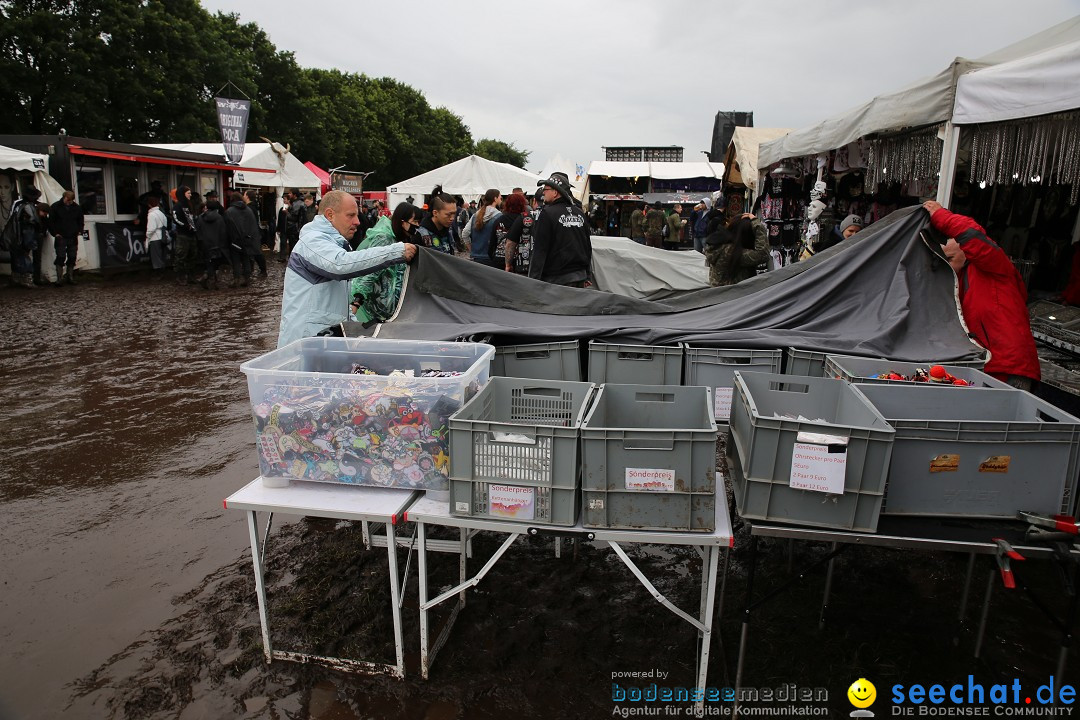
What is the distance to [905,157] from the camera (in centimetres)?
637

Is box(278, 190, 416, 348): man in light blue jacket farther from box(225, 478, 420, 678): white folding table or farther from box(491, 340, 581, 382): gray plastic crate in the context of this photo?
box(225, 478, 420, 678): white folding table

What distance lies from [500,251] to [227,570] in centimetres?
589

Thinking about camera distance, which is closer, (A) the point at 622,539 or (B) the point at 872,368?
(A) the point at 622,539

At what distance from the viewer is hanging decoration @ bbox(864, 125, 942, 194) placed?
5.92 meters

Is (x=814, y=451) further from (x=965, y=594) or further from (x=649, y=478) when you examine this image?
(x=965, y=594)

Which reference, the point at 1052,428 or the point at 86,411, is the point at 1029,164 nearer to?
the point at 1052,428

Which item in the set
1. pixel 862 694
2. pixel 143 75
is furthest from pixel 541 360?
pixel 143 75

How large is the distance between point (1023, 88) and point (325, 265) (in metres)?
4.36

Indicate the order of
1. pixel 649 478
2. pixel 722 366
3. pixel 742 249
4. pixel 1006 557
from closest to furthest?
pixel 1006 557
pixel 649 478
pixel 722 366
pixel 742 249

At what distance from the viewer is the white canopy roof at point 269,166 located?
69.5 feet

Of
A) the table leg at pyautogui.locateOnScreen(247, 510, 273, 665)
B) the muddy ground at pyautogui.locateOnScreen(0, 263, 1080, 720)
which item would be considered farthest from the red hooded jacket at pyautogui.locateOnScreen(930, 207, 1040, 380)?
the table leg at pyautogui.locateOnScreen(247, 510, 273, 665)

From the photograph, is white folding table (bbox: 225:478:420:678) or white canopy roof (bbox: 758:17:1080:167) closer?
white folding table (bbox: 225:478:420:678)

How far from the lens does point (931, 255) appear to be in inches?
173

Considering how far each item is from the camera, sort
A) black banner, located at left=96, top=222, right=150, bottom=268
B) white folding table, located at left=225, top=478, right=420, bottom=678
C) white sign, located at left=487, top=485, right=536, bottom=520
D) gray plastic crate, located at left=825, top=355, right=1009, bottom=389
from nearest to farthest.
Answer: white sign, located at left=487, top=485, right=536, bottom=520
white folding table, located at left=225, top=478, right=420, bottom=678
gray plastic crate, located at left=825, top=355, right=1009, bottom=389
black banner, located at left=96, top=222, right=150, bottom=268
